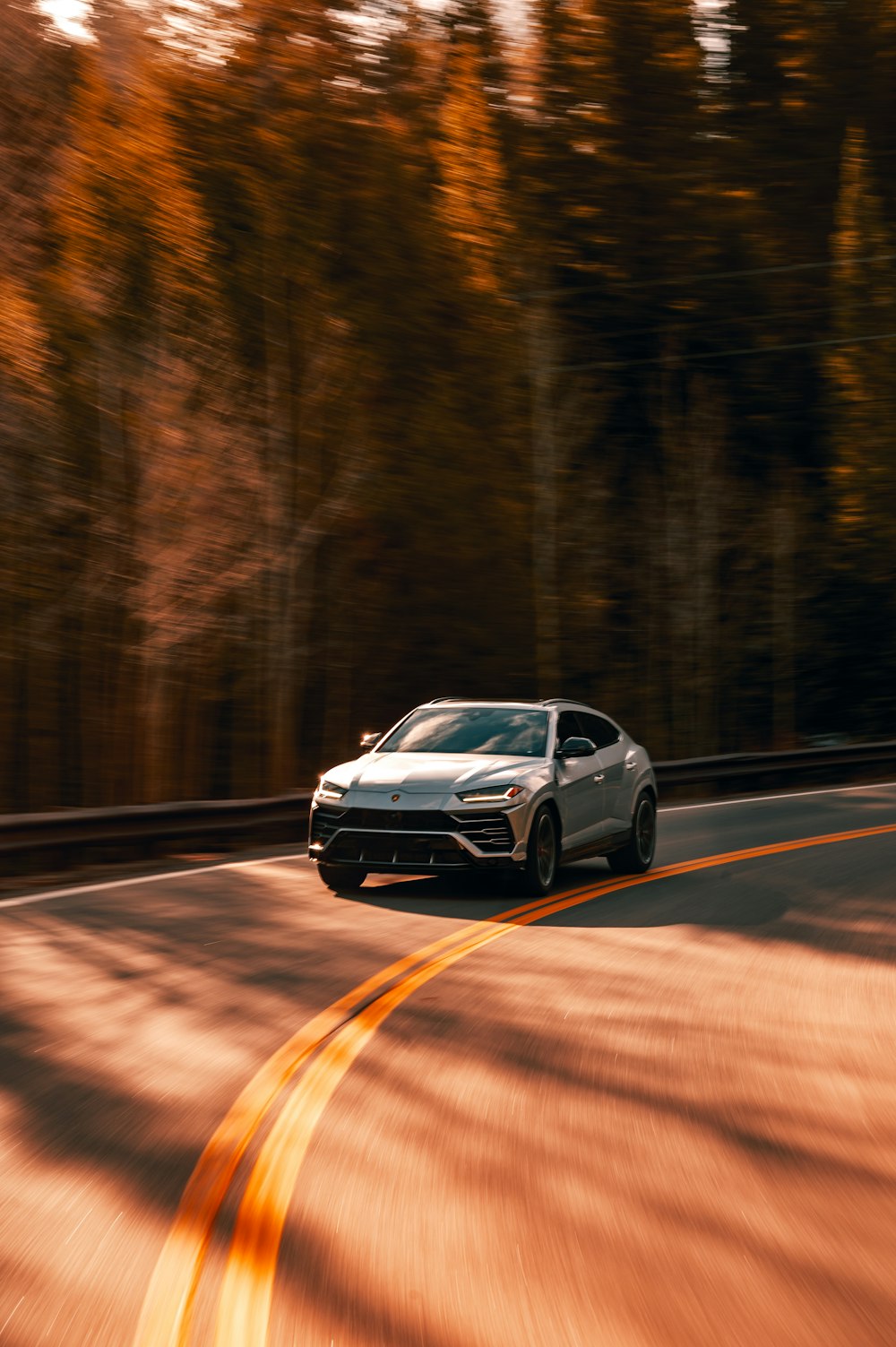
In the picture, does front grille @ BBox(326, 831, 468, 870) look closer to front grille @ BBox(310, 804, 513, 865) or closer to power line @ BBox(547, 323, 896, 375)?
front grille @ BBox(310, 804, 513, 865)

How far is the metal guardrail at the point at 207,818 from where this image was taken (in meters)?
14.0

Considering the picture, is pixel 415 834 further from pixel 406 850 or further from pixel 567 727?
pixel 567 727

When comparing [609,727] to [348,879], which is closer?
[348,879]

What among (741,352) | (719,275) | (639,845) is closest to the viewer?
(639,845)

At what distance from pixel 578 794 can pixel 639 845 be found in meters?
A: 1.34

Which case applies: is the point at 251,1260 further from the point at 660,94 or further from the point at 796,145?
the point at 796,145

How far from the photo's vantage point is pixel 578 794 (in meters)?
13.3

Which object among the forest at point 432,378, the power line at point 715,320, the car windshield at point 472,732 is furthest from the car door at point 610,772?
the power line at point 715,320

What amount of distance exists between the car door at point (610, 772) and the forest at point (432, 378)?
925cm

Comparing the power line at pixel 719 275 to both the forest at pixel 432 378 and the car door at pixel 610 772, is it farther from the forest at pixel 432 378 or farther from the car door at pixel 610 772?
the car door at pixel 610 772

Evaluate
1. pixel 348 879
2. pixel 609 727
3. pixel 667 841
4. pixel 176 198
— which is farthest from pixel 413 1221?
pixel 176 198

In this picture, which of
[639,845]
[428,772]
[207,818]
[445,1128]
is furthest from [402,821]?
[445,1128]

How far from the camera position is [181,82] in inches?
866

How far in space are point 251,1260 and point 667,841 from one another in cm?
1291
